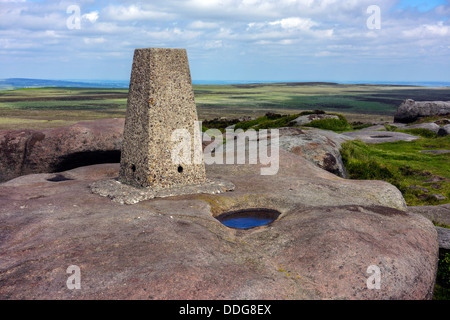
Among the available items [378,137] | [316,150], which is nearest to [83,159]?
[316,150]

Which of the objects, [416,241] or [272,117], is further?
[272,117]

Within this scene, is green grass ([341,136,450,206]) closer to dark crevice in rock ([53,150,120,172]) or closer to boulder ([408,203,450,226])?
boulder ([408,203,450,226])

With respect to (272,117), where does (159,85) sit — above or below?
above

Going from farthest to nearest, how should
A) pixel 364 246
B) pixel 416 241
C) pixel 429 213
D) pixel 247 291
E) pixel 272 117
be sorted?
pixel 272 117, pixel 429 213, pixel 416 241, pixel 364 246, pixel 247 291

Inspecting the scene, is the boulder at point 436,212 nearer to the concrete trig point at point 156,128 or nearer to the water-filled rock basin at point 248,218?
the water-filled rock basin at point 248,218

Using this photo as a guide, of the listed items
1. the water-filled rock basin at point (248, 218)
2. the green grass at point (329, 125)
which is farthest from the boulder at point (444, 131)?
the water-filled rock basin at point (248, 218)

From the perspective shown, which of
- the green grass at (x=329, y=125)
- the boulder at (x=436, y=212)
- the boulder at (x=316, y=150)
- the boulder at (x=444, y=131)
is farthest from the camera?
the green grass at (x=329, y=125)
